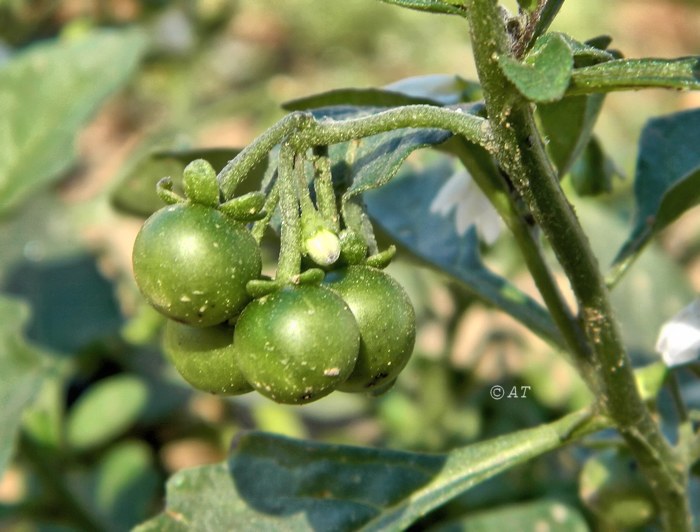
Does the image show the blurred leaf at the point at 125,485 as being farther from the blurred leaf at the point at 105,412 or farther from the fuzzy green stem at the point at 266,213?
the fuzzy green stem at the point at 266,213

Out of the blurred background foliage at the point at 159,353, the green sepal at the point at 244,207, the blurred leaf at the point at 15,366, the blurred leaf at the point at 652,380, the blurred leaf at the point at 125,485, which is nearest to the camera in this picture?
the green sepal at the point at 244,207

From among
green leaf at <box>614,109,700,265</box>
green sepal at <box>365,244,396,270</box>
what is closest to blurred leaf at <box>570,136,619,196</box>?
green leaf at <box>614,109,700,265</box>

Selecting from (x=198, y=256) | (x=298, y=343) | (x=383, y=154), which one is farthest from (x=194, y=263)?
(x=383, y=154)

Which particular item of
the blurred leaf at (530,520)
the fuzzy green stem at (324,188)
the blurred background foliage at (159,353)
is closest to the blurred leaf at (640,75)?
the fuzzy green stem at (324,188)

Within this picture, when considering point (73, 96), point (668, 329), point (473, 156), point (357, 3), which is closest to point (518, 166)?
point (473, 156)

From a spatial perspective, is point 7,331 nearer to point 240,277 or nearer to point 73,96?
point 73,96

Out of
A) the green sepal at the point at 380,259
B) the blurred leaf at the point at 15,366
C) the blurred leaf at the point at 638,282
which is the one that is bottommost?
the blurred leaf at the point at 15,366

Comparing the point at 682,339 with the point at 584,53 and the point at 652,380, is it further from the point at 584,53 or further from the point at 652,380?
the point at 584,53

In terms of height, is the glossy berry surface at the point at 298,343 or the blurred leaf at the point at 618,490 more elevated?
the glossy berry surface at the point at 298,343
